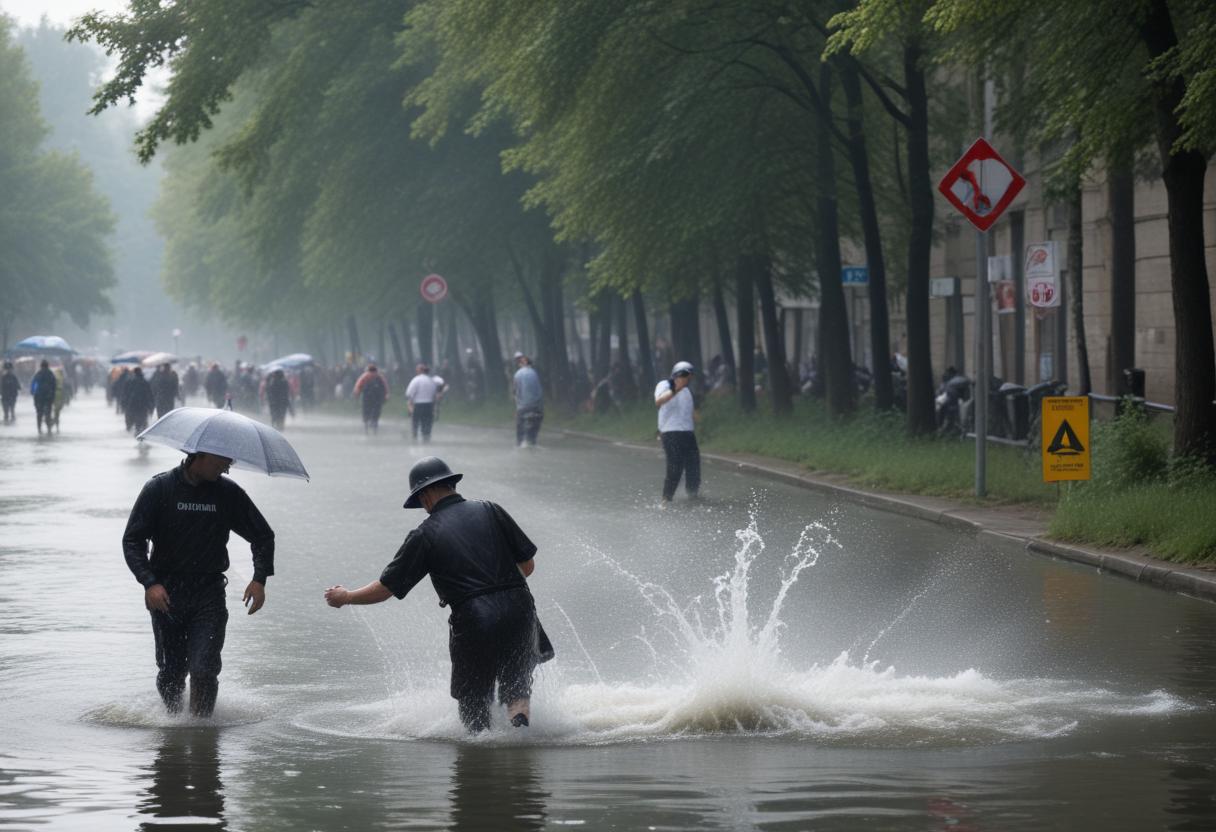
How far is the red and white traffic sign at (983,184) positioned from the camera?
22.2 m

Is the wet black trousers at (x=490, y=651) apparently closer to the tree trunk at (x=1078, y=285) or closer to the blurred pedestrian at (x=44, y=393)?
the tree trunk at (x=1078, y=285)

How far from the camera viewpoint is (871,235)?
31641 millimetres

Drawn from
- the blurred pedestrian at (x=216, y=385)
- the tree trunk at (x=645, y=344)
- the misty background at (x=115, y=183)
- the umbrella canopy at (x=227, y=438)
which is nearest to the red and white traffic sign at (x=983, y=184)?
the umbrella canopy at (x=227, y=438)

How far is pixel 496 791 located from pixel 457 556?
1.50m

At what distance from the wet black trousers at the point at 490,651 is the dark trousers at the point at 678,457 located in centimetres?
1603

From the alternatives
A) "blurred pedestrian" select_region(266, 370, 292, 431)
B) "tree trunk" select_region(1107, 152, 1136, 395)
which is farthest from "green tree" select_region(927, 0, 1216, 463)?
"blurred pedestrian" select_region(266, 370, 292, 431)

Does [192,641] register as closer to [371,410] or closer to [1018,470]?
[1018,470]

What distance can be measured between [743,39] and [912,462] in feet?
22.4

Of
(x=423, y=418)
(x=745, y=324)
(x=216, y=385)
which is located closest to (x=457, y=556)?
(x=745, y=324)

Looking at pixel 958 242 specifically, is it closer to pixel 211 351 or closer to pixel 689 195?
pixel 689 195

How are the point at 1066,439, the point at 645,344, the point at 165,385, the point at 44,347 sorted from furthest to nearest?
1. the point at 44,347
2. the point at 165,385
3. the point at 645,344
4. the point at 1066,439

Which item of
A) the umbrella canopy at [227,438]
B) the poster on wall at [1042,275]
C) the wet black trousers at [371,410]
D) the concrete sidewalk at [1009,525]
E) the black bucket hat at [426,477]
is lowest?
the wet black trousers at [371,410]

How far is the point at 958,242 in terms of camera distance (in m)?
49.9

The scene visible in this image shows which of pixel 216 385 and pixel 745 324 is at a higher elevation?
pixel 745 324
